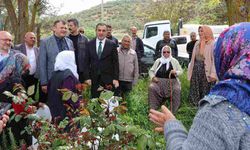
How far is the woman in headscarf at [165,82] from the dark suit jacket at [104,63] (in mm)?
1065

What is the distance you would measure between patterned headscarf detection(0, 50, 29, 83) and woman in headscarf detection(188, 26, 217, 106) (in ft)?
10.6

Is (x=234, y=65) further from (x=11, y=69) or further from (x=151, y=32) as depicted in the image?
(x=151, y=32)

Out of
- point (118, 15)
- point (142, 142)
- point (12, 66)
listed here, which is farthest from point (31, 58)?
A: point (118, 15)

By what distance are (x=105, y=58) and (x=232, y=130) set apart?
220 inches

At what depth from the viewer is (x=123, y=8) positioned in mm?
65938

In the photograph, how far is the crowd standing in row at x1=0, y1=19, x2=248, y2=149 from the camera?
5.17 meters

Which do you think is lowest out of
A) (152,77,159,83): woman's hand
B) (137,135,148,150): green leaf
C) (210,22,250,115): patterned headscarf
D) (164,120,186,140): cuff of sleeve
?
(152,77,159,83): woman's hand

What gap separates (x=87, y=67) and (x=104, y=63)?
299mm

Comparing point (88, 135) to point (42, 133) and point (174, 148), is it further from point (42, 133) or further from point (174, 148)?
point (174, 148)

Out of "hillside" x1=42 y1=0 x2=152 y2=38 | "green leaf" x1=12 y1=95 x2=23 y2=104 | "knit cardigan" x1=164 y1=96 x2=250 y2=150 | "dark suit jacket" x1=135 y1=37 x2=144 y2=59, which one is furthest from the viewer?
"hillside" x1=42 y1=0 x2=152 y2=38

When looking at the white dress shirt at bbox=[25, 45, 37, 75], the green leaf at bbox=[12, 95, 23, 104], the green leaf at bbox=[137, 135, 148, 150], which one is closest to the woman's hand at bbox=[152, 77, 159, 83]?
the white dress shirt at bbox=[25, 45, 37, 75]

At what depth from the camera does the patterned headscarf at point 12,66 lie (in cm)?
562

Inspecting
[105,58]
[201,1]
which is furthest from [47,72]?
[201,1]

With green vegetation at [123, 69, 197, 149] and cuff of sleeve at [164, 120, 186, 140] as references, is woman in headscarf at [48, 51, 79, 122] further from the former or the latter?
cuff of sleeve at [164, 120, 186, 140]
